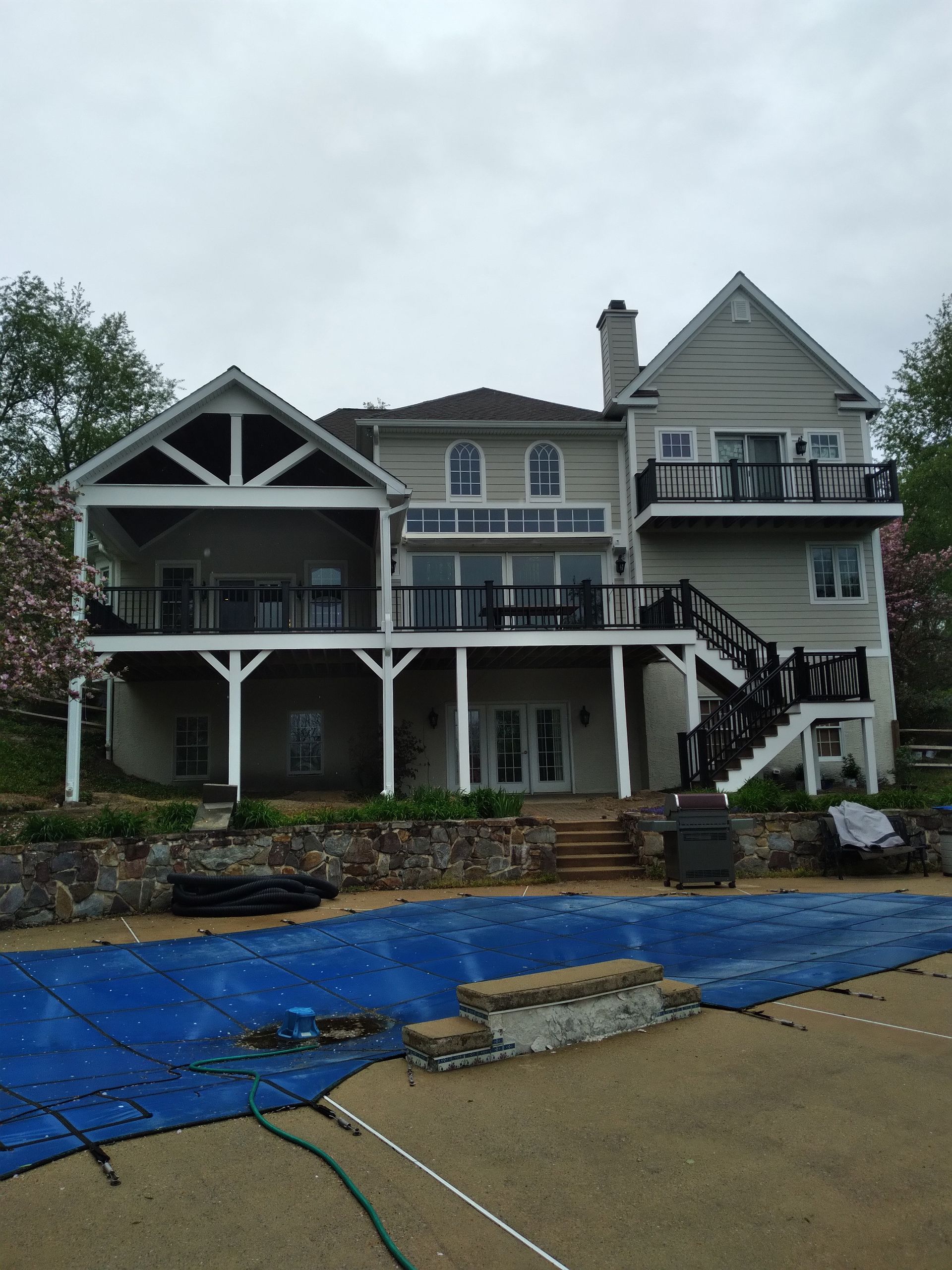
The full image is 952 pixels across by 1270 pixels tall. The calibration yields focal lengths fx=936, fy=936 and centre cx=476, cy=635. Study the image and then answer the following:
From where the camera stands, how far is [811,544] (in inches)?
809

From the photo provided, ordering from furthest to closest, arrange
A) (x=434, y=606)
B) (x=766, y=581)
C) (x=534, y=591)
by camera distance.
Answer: (x=766, y=581), (x=534, y=591), (x=434, y=606)

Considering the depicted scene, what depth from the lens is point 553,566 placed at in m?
20.3

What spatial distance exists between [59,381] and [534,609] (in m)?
19.9

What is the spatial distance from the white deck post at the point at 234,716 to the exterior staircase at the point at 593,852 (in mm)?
5318

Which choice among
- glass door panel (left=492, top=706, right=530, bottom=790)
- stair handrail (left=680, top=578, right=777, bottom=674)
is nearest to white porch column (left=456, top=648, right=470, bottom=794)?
glass door panel (left=492, top=706, right=530, bottom=790)

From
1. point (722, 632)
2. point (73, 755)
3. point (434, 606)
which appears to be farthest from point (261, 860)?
point (722, 632)

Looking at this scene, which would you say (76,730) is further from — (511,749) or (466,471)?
(466,471)

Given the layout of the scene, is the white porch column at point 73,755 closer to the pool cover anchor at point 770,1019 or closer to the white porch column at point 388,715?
the white porch column at point 388,715

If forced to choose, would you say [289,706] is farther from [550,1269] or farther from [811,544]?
[550,1269]

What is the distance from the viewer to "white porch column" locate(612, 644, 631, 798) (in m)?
16.8

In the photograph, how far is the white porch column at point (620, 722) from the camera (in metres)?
16.8

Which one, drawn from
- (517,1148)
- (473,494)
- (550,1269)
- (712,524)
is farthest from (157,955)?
(712,524)

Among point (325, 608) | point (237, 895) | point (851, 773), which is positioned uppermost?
point (325, 608)

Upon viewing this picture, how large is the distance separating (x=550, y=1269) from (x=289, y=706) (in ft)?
56.9
